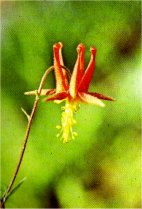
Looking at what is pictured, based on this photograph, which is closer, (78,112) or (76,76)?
(76,76)

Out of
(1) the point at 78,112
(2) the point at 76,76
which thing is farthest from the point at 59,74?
(1) the point at 78,112

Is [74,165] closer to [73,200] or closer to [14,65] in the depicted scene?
[73,200]

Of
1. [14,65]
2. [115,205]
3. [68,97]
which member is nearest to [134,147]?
[115,205]

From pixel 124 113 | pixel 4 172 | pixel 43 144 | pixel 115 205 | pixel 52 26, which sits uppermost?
pixel 52 26

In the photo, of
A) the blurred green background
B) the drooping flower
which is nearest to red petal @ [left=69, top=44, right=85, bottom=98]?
the drooping flower

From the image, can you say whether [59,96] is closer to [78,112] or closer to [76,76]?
[76,76]

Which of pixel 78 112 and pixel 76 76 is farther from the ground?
pixel 76 76

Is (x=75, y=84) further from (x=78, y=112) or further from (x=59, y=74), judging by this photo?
(x=78, y=112)

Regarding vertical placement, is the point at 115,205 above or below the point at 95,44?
below
